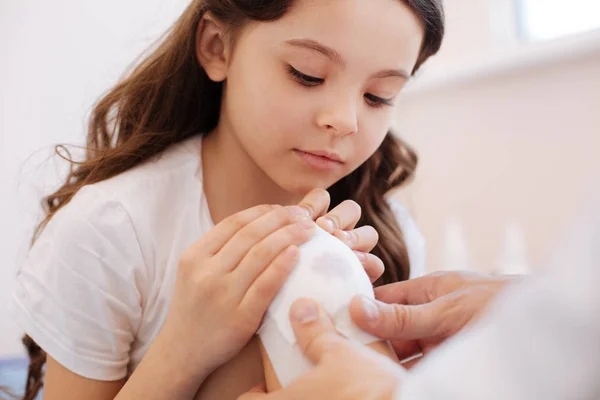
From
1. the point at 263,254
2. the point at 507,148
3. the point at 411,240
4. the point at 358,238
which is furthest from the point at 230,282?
the point at 507,148

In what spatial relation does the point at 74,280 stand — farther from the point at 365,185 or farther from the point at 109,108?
the point at 365,185

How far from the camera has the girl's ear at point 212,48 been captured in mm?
723

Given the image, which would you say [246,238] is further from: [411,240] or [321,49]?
[411,240]

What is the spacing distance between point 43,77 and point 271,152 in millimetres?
939

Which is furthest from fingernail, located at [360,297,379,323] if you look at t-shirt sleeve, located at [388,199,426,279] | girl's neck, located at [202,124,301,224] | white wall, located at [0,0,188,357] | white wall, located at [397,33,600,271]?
→ white wall, located at [0,0,188,357]

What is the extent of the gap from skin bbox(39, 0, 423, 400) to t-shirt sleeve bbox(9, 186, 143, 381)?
1.1 inches

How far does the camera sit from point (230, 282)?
51 centimetres

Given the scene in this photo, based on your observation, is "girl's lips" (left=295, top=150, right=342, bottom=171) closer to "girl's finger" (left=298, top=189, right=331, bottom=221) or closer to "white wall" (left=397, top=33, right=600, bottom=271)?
"girl's finger" (left=298, top=189, right=331, bottom=221)

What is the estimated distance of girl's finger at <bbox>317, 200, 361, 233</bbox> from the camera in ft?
1.90

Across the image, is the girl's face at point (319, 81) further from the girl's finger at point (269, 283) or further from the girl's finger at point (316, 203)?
the girl's finger at point (269, 283)

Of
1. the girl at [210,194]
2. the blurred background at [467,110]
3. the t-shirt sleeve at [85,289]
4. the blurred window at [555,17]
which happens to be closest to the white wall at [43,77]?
the blurred background at [467,110]

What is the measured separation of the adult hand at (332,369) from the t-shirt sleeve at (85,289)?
29 centimetres

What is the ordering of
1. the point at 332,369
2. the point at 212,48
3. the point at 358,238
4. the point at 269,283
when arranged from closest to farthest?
the point at 332,369
the point at 269,283
the point at 358,238
the point at 212,48

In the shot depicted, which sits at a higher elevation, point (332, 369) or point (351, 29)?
point (351, 29)
